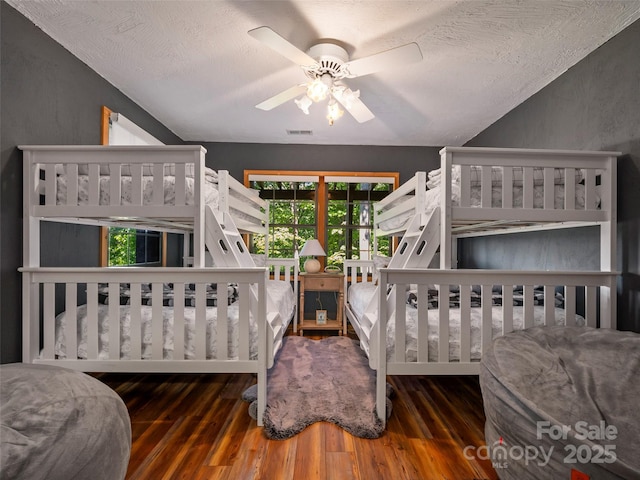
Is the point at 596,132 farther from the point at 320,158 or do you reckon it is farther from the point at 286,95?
the point at 320,158

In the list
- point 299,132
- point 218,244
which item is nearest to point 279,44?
point 218,244

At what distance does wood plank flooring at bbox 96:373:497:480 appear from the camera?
4.75ft

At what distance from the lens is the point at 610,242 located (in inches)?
75.5

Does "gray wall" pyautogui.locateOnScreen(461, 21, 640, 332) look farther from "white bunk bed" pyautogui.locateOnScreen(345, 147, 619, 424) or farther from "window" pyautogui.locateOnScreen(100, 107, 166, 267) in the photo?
"window" pyautogui.locateOnScreen(100, 107, 166, 267)

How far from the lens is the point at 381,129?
148 inches

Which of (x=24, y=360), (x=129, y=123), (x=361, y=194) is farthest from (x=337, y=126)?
(x=24, y=360)

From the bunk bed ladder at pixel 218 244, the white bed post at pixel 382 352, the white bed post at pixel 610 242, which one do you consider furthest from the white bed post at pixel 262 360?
the white bed post at pixel 610 242

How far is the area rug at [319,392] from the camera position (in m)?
1.79

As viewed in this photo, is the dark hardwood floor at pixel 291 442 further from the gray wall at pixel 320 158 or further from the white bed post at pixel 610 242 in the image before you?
the gray wall at pixel 320 158

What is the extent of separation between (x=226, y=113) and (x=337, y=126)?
1173 millimetres

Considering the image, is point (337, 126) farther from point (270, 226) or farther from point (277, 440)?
point (277, 440)

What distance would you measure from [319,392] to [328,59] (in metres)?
2.11

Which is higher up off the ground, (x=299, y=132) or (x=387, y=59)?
(x=299, y=132)

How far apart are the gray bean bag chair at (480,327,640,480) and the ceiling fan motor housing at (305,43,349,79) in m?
1.81
